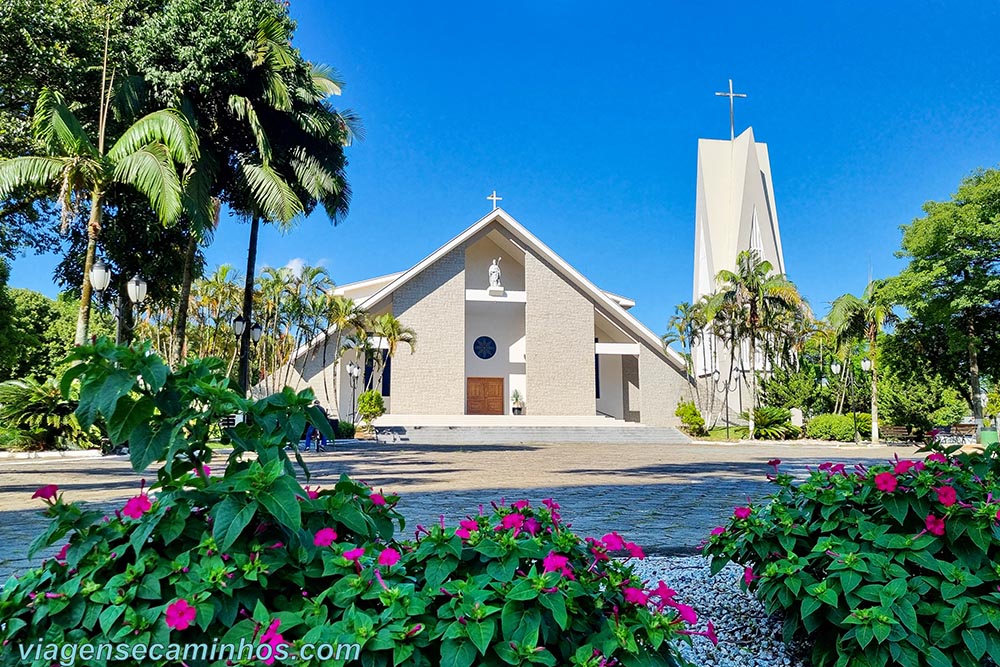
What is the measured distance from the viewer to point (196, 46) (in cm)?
1717

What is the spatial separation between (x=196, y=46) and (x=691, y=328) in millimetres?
22352

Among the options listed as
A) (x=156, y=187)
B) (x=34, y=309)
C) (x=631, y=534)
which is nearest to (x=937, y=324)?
(x=631, y=534)

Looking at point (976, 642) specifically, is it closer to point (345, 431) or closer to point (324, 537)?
point (324, 537)

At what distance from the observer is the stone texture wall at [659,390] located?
31.7 m

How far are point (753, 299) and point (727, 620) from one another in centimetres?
2603

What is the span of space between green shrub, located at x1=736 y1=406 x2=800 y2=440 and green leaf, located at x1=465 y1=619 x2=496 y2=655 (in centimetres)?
2811

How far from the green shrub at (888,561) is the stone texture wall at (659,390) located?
29.1 meters

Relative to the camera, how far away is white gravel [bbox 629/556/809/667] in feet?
10.0

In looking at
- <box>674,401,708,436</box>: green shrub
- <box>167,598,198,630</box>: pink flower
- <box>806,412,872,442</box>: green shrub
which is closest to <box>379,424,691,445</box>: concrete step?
<box>674,401,708,436</box>: green shrub

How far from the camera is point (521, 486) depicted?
9992mm

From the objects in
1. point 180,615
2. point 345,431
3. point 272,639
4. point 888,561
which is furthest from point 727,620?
point 345,431

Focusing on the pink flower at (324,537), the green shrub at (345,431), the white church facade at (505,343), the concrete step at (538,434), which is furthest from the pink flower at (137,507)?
the white church facade at (505,343)

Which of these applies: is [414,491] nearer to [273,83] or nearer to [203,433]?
[203,433]

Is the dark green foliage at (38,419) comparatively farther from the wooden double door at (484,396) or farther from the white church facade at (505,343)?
the wooden double door at (484,396)
